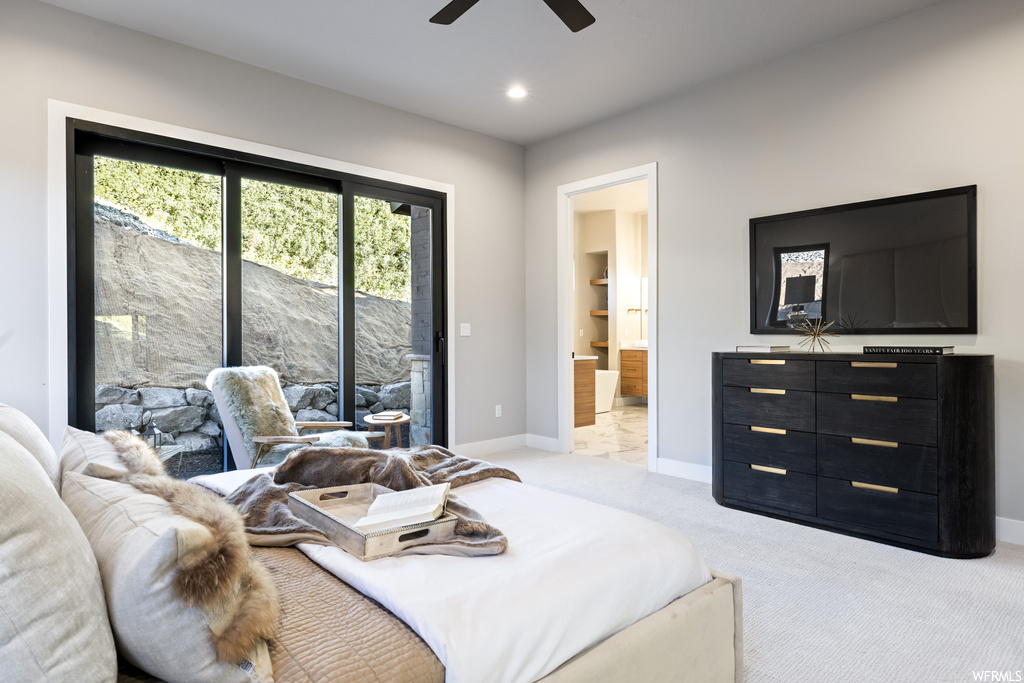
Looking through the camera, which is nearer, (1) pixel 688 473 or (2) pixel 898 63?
(2) pixel 898 63

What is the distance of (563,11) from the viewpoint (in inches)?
99.2

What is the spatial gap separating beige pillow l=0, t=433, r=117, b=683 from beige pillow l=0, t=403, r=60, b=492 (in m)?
0.62

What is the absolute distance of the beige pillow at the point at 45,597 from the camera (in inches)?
27.2

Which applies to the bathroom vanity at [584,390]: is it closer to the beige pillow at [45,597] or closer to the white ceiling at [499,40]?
the white ceiling at [499,40]

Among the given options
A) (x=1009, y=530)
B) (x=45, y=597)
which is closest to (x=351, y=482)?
(x=45, y=597)

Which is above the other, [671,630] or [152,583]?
[152,583]

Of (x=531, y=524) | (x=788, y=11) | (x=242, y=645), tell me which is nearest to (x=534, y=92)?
(x=788, y=11)

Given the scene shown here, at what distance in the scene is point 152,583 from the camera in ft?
2.58

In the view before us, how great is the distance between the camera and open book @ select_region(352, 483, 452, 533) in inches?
55.9

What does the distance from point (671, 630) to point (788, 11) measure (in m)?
3.30

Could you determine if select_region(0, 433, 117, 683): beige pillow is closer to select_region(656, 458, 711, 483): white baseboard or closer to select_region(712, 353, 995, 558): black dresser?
select_region(712, 353, 995, 558): black dresser

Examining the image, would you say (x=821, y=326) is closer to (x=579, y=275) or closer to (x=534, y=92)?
(x=534, y=92)

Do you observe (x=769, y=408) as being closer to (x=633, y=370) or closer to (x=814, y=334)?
(x=814, y=334)

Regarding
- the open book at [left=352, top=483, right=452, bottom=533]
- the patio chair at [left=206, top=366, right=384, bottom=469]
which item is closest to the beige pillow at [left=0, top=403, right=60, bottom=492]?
the open book at [left=352, top=483, right=452, bottom=533]
